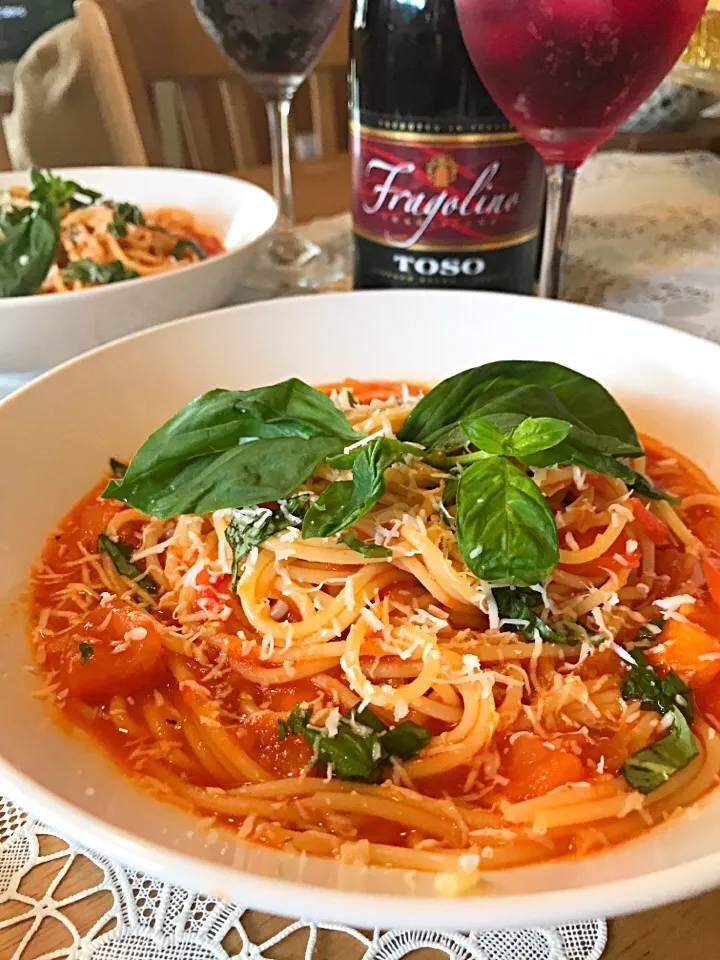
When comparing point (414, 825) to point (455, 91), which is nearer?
point (414, 825)

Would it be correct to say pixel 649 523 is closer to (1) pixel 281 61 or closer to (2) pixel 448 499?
(2) pixel 448 499

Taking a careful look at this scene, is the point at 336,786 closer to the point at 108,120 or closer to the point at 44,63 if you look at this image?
the point at 108,120

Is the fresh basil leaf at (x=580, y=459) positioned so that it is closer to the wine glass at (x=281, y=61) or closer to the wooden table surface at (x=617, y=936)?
the wooden table surface at (x=617, y=936)

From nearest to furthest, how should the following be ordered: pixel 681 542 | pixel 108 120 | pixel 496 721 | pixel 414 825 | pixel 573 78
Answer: pixel 414 825
pixel 496 721
pixel 681 542
pixel 573 78
pixel 108 120

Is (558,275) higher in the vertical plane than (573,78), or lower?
lower

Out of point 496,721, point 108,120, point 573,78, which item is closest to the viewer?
point 496,721

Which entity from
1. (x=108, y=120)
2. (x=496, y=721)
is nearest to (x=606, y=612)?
(x=496, y=721)

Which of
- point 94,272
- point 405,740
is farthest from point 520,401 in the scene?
point 94,272
